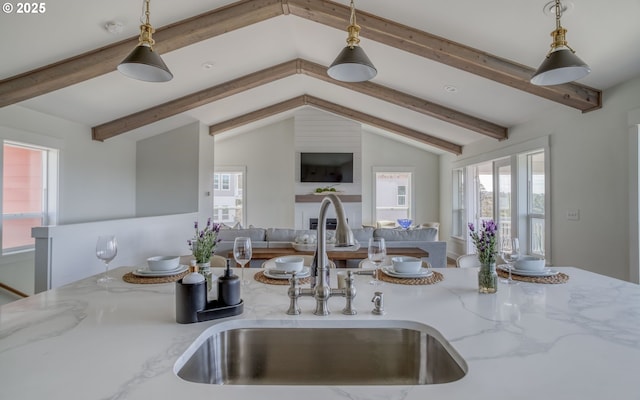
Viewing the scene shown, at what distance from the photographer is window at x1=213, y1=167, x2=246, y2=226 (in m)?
7.61

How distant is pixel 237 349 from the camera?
100 centimetres

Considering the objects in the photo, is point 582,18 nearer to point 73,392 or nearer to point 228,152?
point 73,392

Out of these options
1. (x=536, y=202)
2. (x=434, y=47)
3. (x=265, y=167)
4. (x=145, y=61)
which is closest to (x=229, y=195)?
(x=265, y=167)

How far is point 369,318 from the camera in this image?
1.03 m

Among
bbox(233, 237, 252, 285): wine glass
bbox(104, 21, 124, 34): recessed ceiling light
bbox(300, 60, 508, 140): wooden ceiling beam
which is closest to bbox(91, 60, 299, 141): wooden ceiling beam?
bbox(300, 60, 508, 140): wooden ceiling beam

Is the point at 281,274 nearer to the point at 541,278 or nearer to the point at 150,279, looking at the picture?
the point at 150,279

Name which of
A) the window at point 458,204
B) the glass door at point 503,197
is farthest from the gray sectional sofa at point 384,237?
the window at point 458,204

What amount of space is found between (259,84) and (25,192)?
312 centimetres

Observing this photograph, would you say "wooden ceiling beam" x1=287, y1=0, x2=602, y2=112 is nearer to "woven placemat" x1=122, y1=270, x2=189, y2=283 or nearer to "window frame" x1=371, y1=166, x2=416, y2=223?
"woven placemat" x1=122, y1=270, x2=189, y2=283

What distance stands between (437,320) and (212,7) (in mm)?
3246

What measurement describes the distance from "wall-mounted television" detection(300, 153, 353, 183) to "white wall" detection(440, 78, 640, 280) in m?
3.37

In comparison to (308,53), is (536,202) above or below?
below

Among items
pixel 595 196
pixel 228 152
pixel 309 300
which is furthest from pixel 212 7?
pixel 228 152

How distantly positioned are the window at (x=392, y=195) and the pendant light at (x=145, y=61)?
252 inches
